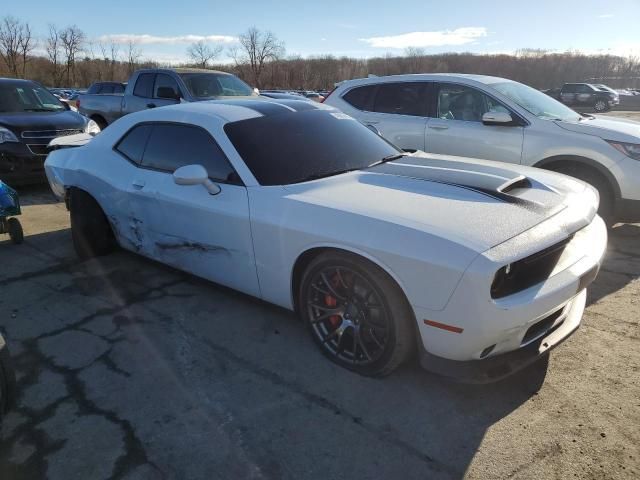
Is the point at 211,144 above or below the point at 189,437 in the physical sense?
above

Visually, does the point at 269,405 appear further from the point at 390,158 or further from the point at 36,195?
the point at 36,195

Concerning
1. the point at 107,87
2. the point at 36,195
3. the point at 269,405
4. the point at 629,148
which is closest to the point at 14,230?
the point at 36,195

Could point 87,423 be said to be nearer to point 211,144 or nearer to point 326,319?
point 326,319

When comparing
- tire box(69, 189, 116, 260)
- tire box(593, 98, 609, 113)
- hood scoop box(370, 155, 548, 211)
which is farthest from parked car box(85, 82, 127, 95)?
tire box(593, 98, 609, 113)

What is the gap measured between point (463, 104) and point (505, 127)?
2.13ft

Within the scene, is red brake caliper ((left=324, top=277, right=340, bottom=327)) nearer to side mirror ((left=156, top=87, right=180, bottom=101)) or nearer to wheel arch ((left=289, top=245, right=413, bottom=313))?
wheel arch ((left=289, top=245, right=413, bottom=313))

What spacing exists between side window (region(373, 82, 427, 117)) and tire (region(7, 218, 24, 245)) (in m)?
4.50

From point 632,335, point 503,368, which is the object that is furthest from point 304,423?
point 632,335

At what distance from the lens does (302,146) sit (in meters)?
3.41

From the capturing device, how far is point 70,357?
3002 millimetres

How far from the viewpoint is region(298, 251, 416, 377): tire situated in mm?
2484

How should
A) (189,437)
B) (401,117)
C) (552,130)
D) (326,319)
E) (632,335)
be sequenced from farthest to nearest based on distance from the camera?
(401,117) < (552,130) < (632,335) < (326,319) < (189,437)

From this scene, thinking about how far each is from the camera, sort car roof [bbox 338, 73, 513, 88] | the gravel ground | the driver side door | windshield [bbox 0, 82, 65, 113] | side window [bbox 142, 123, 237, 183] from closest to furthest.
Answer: the gravel ground → the driver side door → side window [bbox 142, 123, 237, 183] → car roof [bbox 338, 73, 513, 88] → windshield [bbox 0, 82, 65, 113]

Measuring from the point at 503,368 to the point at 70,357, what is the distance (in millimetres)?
2601
